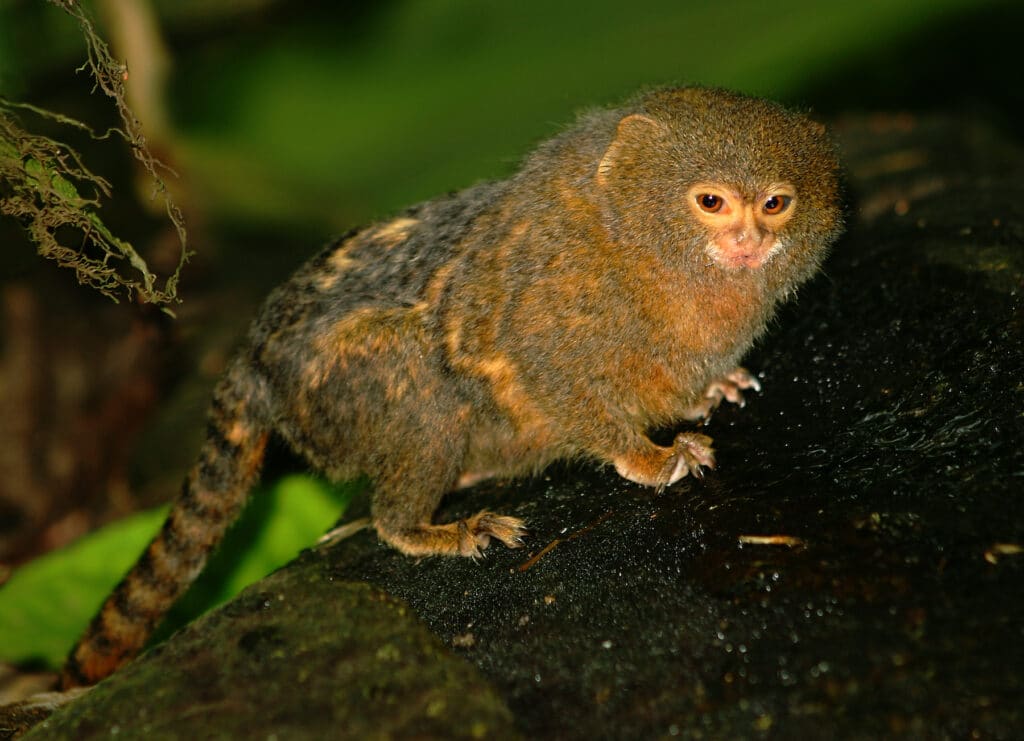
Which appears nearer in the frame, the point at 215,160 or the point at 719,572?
the point at 719,572

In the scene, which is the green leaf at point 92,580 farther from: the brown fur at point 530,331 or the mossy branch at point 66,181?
the mossy branch at point 66,181

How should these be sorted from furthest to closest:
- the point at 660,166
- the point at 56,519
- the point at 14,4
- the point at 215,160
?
the point at 215,160 → the point at 56,519 → the point at 14,4 → the point at 660,166

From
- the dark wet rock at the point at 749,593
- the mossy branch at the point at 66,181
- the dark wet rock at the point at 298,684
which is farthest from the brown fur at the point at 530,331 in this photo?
the mossy branch at the point at 66,181

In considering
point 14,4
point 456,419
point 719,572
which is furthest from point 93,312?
point 719,572

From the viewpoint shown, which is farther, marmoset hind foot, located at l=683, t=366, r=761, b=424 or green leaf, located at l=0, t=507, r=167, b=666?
green leaf, located at l=0, t=507, r=167, b=666

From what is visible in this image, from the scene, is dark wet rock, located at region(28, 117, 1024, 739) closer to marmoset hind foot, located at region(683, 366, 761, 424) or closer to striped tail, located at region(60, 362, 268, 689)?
marmoset hind foot, located at region(683, 366, 761, 424)

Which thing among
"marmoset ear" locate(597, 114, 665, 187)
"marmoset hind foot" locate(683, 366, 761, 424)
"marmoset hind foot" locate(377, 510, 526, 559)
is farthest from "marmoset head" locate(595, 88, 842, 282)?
"marmoset hind foot" locate(377, 510, 526, 559)

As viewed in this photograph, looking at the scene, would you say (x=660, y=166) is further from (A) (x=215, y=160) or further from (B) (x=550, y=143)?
(A) (x=215, y=160)
